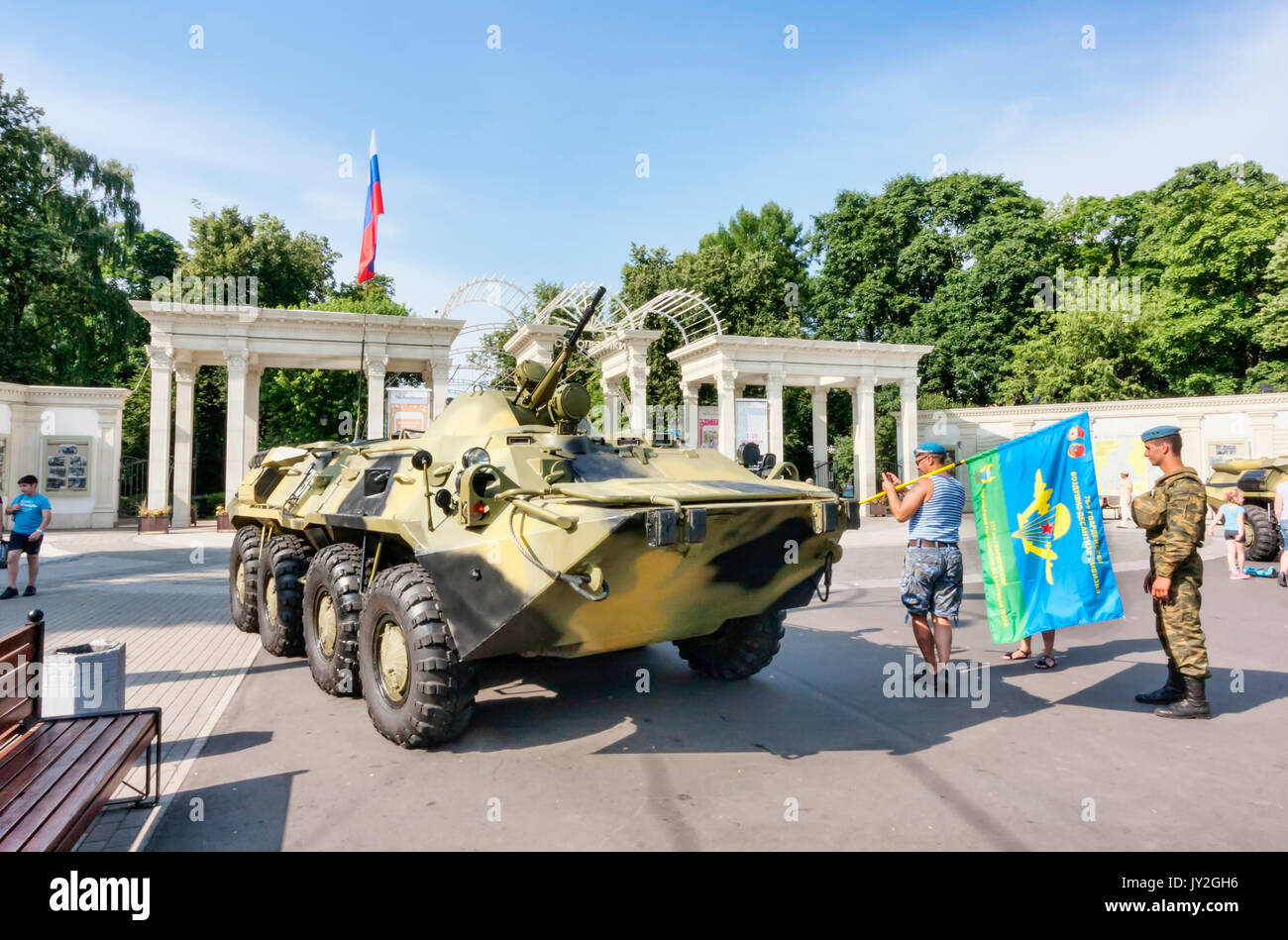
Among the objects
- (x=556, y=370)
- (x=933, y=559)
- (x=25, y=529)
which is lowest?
(x=25, y=529)

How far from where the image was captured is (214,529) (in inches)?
865

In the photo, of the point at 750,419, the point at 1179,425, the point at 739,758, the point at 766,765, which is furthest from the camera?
the point at 1179,425

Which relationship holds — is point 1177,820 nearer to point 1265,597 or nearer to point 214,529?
point 1265,597

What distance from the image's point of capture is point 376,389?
76.7 feet

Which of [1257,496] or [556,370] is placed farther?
[1257,496]

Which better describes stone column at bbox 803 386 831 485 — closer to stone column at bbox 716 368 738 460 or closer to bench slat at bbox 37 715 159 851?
stone column at bbox 716 368 738 460

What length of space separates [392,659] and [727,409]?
2072 cm

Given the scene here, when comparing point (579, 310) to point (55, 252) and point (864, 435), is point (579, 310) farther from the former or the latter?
point (55, 252)

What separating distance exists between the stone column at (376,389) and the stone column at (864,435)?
49.3 feet

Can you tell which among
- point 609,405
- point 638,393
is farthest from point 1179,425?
point 609,405

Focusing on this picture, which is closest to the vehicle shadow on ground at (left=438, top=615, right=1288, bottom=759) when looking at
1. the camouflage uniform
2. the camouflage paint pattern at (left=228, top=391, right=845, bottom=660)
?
the camouflage uniform

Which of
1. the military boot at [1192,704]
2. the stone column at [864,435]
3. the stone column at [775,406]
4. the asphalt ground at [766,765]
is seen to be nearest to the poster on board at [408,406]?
the stone column at [775,406]

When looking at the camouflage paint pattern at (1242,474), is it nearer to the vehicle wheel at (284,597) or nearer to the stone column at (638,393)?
the stone column at (638,393)

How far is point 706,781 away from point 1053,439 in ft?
13.2
